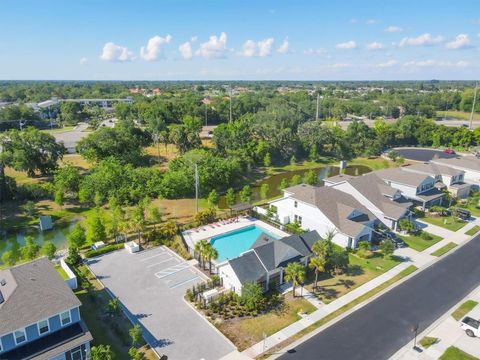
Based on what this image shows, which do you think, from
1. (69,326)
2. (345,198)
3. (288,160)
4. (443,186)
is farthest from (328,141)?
(69,326)

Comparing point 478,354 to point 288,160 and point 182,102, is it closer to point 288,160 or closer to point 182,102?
point 288,160

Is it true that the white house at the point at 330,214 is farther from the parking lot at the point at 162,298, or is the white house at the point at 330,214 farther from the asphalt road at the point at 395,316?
the parking lot at the point at 162,298

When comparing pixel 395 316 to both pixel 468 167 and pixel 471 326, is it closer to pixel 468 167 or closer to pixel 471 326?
→ pixel 471 326

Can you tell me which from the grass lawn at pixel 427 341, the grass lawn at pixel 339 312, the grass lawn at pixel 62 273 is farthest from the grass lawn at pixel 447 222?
the grass lawn at pixel 62 273

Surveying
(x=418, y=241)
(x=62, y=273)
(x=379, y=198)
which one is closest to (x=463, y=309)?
(x=418, y=241)

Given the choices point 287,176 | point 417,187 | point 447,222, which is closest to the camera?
point 447,222

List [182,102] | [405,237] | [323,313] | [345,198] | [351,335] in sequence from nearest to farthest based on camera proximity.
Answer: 1. [351,335]
2. [323,313]
3. [405,237]
4. [345,198]
5. [182,102]
